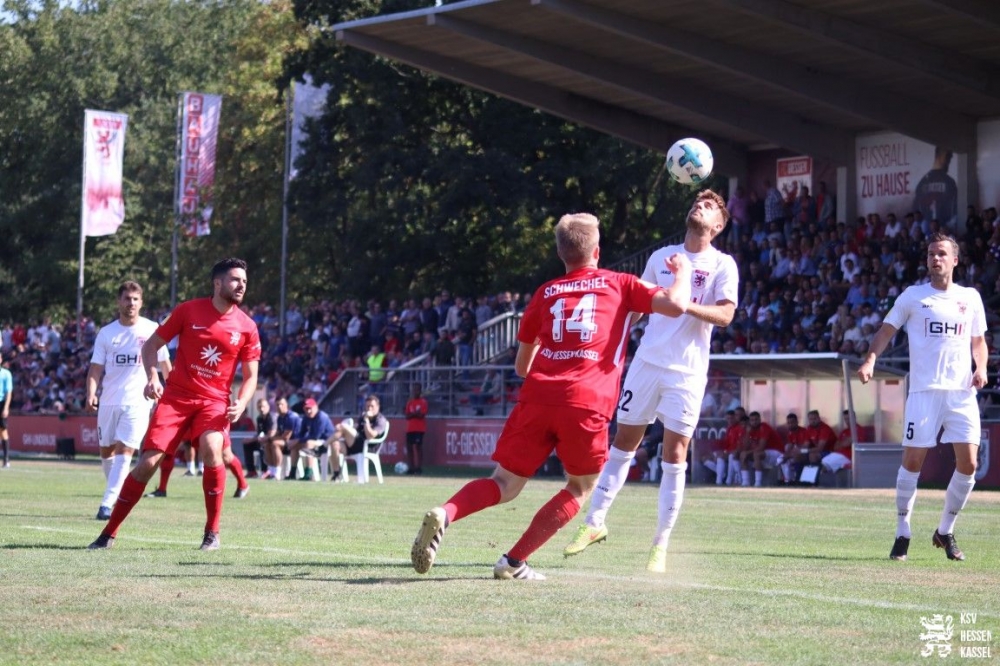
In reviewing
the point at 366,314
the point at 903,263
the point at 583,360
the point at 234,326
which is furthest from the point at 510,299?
the point at 583,360

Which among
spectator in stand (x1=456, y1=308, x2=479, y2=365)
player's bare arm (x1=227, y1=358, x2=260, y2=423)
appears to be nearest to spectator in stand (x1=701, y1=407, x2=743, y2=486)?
spectator in stand (x1=456, y1=308, x2=479, y2=365)

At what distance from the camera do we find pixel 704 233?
9.95 m

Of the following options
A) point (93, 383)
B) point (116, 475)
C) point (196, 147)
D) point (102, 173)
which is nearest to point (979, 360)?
point (116, 475)

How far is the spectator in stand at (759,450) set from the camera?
28.0 metres

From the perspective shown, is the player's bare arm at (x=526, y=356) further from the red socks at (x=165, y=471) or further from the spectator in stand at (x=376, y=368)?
the spectator in stand at (x=376, y=368)

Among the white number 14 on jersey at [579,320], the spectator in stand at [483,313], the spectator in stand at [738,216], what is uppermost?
the spectator in stand at [738,216]

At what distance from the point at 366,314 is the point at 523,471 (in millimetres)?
32099

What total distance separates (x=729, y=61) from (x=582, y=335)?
2441cm

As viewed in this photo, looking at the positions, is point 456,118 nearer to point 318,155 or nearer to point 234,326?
point 318,155

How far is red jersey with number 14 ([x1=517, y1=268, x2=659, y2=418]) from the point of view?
8844mm

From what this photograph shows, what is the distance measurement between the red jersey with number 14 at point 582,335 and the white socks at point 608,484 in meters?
1.03

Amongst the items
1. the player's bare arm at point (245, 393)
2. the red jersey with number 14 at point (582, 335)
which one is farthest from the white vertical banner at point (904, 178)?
the red jersey with number 14 at point (582, 335)

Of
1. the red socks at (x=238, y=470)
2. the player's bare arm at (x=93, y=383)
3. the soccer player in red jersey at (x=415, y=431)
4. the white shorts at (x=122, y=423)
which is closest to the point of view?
the player's bare arm at (x=93, y=383)

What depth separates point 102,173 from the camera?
48438 millimetres
